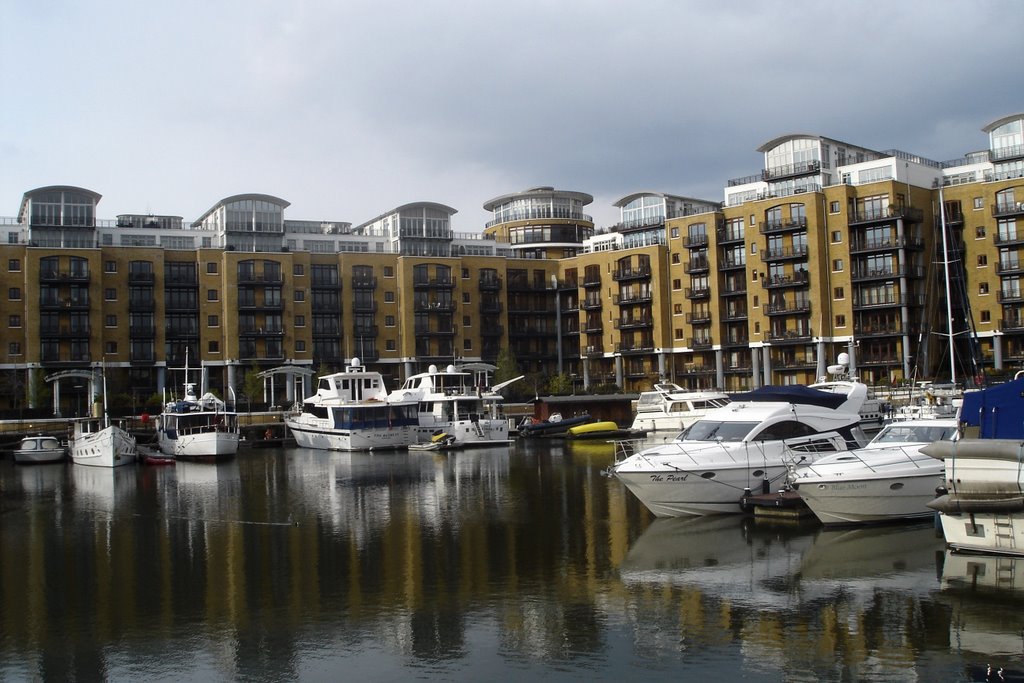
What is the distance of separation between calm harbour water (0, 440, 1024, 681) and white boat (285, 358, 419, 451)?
3083cm

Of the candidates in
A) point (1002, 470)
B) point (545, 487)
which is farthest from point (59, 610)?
point (545, 487)

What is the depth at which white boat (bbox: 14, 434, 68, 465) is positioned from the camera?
58000 millimetres

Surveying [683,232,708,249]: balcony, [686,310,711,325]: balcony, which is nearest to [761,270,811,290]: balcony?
[686,310,711,325]: balcony

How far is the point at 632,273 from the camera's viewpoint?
9519 centimetres

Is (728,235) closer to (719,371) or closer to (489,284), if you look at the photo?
(719,371)

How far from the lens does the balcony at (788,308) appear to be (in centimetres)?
8225

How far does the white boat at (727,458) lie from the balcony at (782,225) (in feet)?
191

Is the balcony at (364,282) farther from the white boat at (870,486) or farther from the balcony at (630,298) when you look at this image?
the white boat at (870,486)

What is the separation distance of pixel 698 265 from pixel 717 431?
218 feet

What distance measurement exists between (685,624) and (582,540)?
8003 mm

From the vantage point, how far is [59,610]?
59.0ft

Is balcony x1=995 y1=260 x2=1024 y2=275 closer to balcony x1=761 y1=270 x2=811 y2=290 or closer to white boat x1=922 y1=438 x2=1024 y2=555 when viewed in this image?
balcony x1=761 y1=270 x2=811 y2=290

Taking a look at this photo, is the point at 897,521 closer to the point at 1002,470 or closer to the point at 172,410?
the point at 1002,470

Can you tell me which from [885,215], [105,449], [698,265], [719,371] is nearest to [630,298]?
[698,265]
